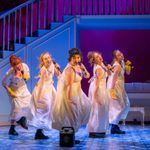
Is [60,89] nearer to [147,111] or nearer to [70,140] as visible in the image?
[70,140]

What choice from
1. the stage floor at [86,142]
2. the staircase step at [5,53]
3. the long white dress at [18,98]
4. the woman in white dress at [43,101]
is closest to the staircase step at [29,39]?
the staircase step at [5,53]

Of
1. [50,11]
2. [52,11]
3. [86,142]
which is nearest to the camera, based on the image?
[86,142]

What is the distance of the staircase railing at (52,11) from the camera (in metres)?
11.4

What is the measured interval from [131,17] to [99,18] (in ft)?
2.68

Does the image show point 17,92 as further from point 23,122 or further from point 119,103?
point 119,103

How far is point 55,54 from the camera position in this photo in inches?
446

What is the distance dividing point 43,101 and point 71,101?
0.76 m

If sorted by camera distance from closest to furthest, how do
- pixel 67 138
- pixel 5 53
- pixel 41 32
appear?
1. pixel 67 138
2. pixel 5 53
3. pixel 41 32

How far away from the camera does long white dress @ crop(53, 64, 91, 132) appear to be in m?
6.68

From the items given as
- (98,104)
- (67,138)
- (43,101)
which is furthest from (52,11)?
(67,138)

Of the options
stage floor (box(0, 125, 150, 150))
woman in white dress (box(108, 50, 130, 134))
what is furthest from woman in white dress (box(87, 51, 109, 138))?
woman in white dress (box(108, 50, 130, 134))

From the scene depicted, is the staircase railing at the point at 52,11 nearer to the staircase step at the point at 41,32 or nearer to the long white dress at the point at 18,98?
the staircase step at the point at 41,32

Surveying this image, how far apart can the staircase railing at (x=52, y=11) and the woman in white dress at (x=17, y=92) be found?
2724 mm

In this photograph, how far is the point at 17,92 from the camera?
8547 millimetres
